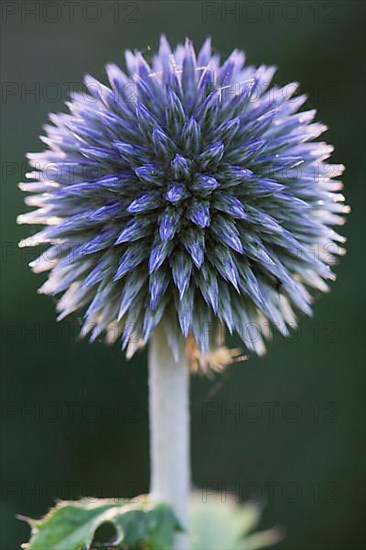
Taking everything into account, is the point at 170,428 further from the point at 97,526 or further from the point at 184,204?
the point at 184,204

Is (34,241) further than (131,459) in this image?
No

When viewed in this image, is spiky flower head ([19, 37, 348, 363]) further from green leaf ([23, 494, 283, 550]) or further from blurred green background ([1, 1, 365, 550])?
blurred green background ([1, 1, 365, 550])

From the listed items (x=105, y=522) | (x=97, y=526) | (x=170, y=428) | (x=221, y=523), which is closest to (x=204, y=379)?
(x=221, y=523)

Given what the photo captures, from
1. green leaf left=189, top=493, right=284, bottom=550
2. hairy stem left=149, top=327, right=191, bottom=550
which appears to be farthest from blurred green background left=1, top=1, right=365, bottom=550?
hairy stem left=149, top=327, right=191, bottom=550

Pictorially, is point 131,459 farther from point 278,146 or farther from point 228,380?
point 278,146

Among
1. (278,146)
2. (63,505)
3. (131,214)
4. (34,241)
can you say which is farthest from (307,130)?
(63,505)

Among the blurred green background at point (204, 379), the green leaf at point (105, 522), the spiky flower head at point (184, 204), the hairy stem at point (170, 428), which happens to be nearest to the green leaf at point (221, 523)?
the hairy stem at point (170, 428)
